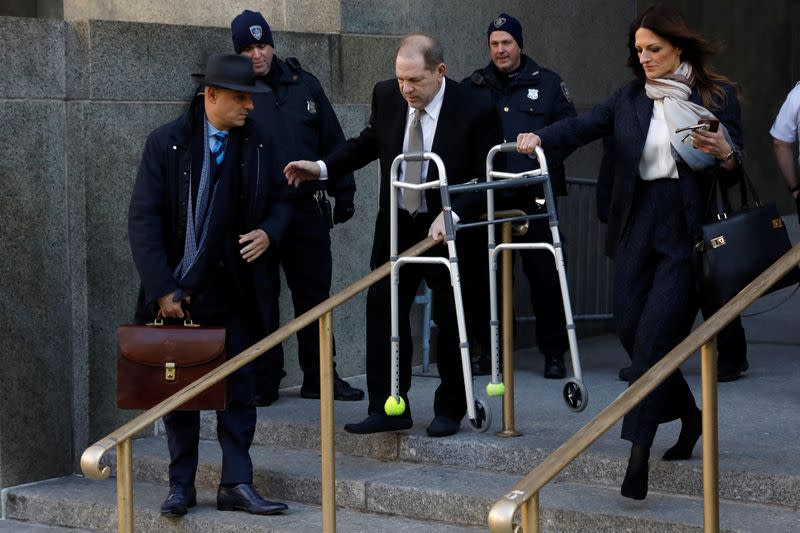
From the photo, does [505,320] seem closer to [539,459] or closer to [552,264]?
[539,459]

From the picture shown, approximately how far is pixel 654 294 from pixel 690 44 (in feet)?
2.99

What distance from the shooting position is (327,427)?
5.40 metres

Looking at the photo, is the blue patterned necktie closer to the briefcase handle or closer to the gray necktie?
the briefcase handle

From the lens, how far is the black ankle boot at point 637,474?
17.8 ft

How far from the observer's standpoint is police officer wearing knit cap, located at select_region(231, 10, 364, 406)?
7.38 metres

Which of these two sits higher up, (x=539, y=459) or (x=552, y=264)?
(x=552, y=264)

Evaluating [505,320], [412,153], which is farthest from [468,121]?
[505,320]

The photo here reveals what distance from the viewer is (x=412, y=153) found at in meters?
6.00

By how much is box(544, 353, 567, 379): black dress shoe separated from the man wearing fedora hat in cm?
227

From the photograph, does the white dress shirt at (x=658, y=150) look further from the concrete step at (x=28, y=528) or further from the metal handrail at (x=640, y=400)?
the concrete step at (x=28, y=528)

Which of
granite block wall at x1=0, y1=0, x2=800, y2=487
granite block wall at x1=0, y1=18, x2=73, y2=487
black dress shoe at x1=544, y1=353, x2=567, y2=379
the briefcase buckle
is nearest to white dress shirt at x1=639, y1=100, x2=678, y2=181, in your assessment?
granite block wall at x1=0, y1=0, x2=800, y2=487

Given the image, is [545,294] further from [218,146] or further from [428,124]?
[218,146]

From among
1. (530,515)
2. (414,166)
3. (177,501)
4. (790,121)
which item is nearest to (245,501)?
(177,501)

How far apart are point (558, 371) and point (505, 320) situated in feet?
5.11
